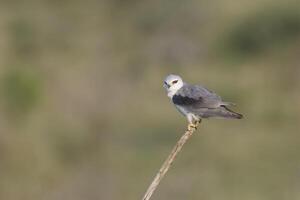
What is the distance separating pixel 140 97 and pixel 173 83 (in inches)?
308

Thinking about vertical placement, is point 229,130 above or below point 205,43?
below

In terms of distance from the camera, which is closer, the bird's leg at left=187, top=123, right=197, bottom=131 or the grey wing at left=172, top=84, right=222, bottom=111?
the bird's leg at left=187, top=123, right=197, bottom=131

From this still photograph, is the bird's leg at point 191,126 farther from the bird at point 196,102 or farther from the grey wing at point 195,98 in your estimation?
the grey wing at point 195,98

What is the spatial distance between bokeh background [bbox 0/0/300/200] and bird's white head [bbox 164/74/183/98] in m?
4.08

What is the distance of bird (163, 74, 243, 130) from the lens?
162 inches

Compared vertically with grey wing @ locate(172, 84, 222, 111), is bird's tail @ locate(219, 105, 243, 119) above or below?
below

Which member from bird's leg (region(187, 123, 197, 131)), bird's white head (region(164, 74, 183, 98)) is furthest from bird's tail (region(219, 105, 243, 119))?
bird's white head (region(164, 74, 183, 98))

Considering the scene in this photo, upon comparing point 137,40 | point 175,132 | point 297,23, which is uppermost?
point 297,23

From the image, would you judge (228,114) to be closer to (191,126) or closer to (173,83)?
(191,126)

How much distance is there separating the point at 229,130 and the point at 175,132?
1.88ft

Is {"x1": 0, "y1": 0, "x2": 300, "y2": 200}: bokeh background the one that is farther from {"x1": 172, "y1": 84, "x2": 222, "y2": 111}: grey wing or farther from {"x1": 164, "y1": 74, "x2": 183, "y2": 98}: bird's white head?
{"x1": 172, "y1": 84, "x2": 222, "y2": 111}: grey wing

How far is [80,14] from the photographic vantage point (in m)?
17.4

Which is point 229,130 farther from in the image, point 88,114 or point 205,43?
point 205,43

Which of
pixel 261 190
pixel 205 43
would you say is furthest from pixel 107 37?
pixel 261 190
